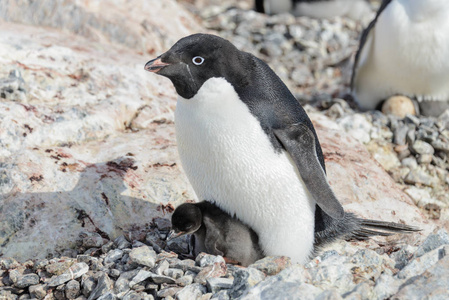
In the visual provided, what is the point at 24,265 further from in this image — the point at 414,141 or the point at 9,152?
the point at 414,141

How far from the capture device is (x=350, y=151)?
15.8ft

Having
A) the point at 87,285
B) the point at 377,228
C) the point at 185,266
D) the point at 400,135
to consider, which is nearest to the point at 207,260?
the point at 185,266

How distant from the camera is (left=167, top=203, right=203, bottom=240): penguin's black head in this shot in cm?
320

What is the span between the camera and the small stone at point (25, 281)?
10.3 feet

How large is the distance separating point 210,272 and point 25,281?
929mm

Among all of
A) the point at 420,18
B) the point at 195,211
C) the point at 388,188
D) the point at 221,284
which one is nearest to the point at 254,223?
the point at 195,211

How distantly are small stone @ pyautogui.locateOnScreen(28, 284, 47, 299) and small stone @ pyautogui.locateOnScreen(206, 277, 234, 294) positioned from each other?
0.82 m

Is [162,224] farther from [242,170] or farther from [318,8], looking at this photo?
[318,8]

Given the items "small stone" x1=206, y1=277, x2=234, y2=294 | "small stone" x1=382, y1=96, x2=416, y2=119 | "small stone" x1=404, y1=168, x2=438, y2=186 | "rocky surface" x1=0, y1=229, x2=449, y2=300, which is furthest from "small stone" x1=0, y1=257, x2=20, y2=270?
"small stone" x1=382, y1=96, x2=416, y2=119

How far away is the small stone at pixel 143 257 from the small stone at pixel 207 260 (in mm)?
217

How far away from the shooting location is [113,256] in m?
3.28

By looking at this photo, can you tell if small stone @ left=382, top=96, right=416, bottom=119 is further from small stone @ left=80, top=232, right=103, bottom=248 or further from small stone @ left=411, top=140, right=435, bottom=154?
small stone @ left=80, top=232, right=103, bottom=248

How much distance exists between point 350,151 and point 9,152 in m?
2.42

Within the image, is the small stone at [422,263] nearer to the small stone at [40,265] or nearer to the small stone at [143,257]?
the small stone at [143,257]
